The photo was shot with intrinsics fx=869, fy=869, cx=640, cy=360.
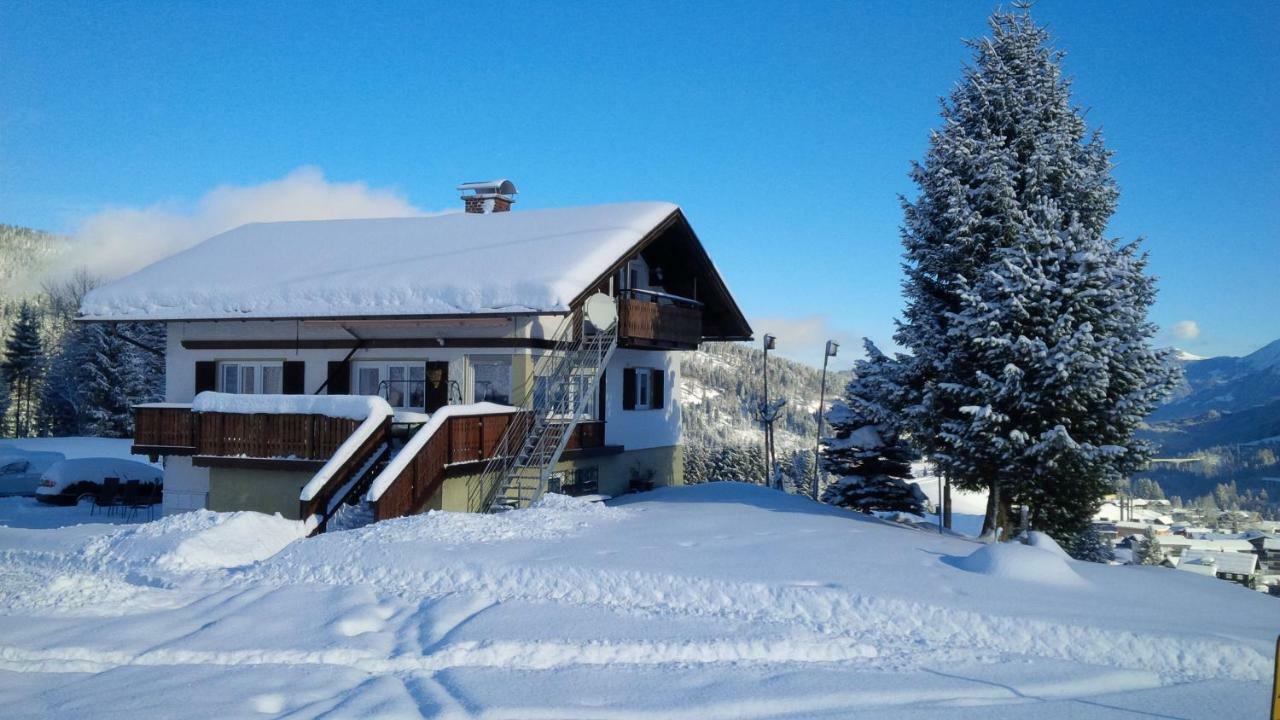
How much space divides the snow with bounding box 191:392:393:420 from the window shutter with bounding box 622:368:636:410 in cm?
754

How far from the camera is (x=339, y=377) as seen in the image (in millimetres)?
20391

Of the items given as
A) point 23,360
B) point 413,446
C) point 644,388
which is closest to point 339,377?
point 413,446

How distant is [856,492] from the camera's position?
23266 millimetres

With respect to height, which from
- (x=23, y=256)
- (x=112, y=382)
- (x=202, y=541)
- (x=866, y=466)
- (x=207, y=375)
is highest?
(x=23, y=256)

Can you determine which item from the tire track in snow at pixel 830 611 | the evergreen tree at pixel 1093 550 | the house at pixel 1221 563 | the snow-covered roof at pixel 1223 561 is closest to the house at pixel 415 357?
the tire track in snow at pixel 830 611

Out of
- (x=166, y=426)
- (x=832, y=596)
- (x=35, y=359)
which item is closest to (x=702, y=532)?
(x=832, y=596)

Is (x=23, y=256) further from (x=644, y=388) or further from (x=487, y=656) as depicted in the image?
(x=487, y=656)

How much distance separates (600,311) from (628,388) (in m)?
4.77

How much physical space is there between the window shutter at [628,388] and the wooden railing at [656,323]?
1257 mm

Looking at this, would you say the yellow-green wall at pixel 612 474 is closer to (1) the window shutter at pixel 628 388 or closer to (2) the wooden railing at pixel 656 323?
(1) the window shutter at pixel 628 388

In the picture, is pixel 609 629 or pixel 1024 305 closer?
pixel 609 629

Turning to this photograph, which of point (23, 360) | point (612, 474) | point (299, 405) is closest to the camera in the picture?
point (299, 405)

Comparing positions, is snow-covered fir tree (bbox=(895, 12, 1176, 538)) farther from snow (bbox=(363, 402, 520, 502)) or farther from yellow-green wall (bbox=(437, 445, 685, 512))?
snow (bbox=(363, 402, 520, 502))

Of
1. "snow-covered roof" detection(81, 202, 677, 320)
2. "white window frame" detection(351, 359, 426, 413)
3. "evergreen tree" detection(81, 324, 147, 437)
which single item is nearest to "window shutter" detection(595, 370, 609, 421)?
"snow-covered roof" detection(81, 202, 677, 320)
